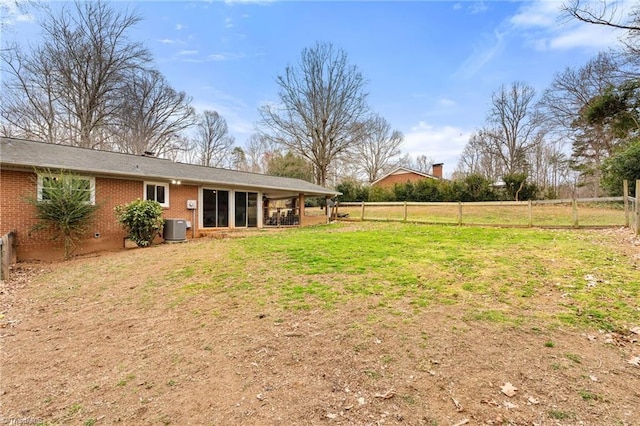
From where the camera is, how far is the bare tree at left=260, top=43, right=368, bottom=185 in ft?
81.9

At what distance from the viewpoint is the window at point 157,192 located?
10977 mm

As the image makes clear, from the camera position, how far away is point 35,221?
851 centimetres

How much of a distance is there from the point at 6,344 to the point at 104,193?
25.1 ft

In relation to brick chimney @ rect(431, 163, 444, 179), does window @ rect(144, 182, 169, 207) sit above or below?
below

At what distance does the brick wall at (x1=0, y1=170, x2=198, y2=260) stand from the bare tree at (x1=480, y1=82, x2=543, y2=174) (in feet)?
98.9

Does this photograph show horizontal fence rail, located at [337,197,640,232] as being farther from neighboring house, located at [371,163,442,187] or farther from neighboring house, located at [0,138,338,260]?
neighboring house, located at [371,163,442,187]

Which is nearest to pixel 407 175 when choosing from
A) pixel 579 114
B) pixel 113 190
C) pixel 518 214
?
pixel 579 114

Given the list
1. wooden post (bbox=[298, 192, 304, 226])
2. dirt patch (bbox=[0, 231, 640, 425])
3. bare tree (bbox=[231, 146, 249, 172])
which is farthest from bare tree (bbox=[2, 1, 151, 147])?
dirt patch (bbox=[0, 231, 640, 425])

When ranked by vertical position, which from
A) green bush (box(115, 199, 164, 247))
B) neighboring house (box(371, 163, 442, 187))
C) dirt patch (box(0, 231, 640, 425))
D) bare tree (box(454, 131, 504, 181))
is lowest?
dirt patch (box(0, 231, 640, 425))

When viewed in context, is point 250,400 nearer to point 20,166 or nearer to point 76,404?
point 76,404

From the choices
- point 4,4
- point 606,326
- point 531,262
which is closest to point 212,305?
point 606,326

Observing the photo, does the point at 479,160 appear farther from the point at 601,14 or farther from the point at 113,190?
the point at 113,190

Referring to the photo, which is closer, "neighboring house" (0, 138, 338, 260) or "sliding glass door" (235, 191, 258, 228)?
"neighboring house" (0, 138, 338, 260)

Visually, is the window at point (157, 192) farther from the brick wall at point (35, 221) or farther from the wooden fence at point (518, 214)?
the wooden fence at point (518, 214)
